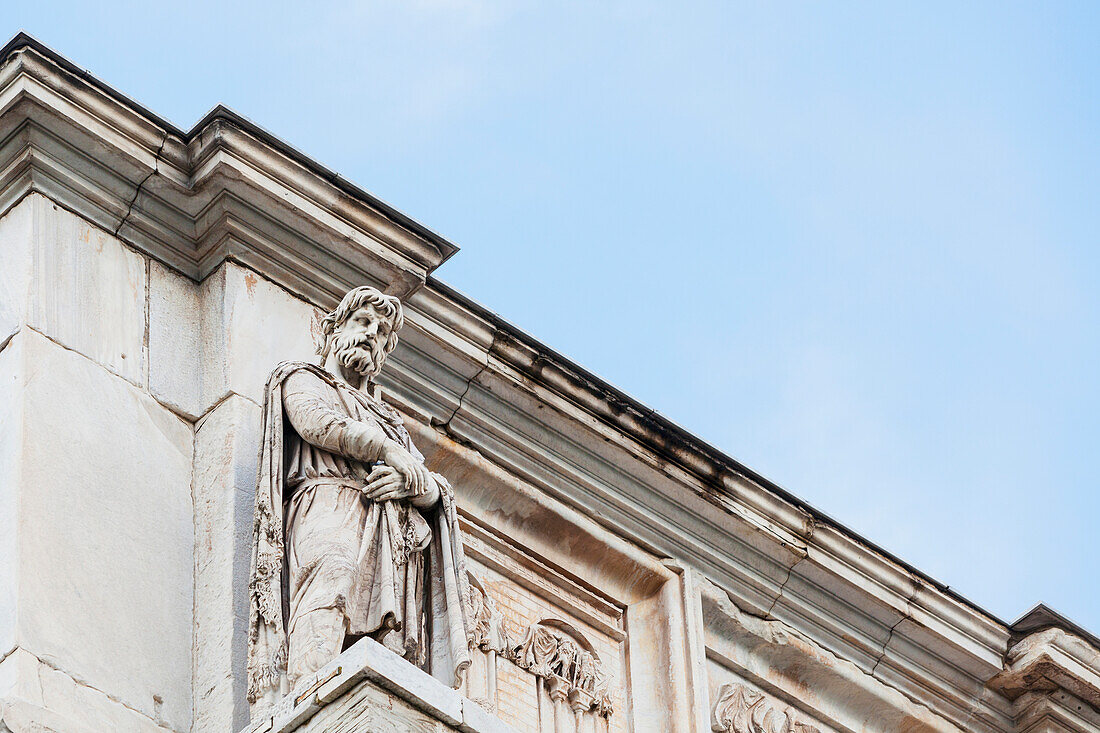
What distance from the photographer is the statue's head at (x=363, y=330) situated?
1190cm

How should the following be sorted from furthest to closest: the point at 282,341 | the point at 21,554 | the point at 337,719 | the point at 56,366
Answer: the point at 282,341, the point at 56,366, the point at 21,554, the point at 337,719

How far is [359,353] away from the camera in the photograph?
39.0 ft

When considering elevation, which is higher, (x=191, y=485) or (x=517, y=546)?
(x=517, y=546)

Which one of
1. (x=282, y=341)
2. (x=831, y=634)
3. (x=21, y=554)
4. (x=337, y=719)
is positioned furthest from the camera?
(x=831, y=634)

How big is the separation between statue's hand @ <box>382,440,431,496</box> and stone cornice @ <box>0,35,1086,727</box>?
1669mm

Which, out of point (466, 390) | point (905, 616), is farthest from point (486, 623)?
point (905, 616)

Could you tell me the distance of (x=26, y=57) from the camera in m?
12.1

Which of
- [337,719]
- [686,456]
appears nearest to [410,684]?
[337,719]

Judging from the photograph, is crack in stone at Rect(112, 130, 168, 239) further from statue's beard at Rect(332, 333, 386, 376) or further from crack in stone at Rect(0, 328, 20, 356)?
statue's beard at Rect(332, 333, 386, 376)

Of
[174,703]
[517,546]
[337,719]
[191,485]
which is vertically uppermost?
[517,546]

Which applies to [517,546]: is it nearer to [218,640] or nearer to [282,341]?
[282,341]

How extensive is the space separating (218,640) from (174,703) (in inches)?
13.0

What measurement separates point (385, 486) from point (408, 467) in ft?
0.48

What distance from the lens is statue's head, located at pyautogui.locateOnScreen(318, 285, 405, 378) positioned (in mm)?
11898
